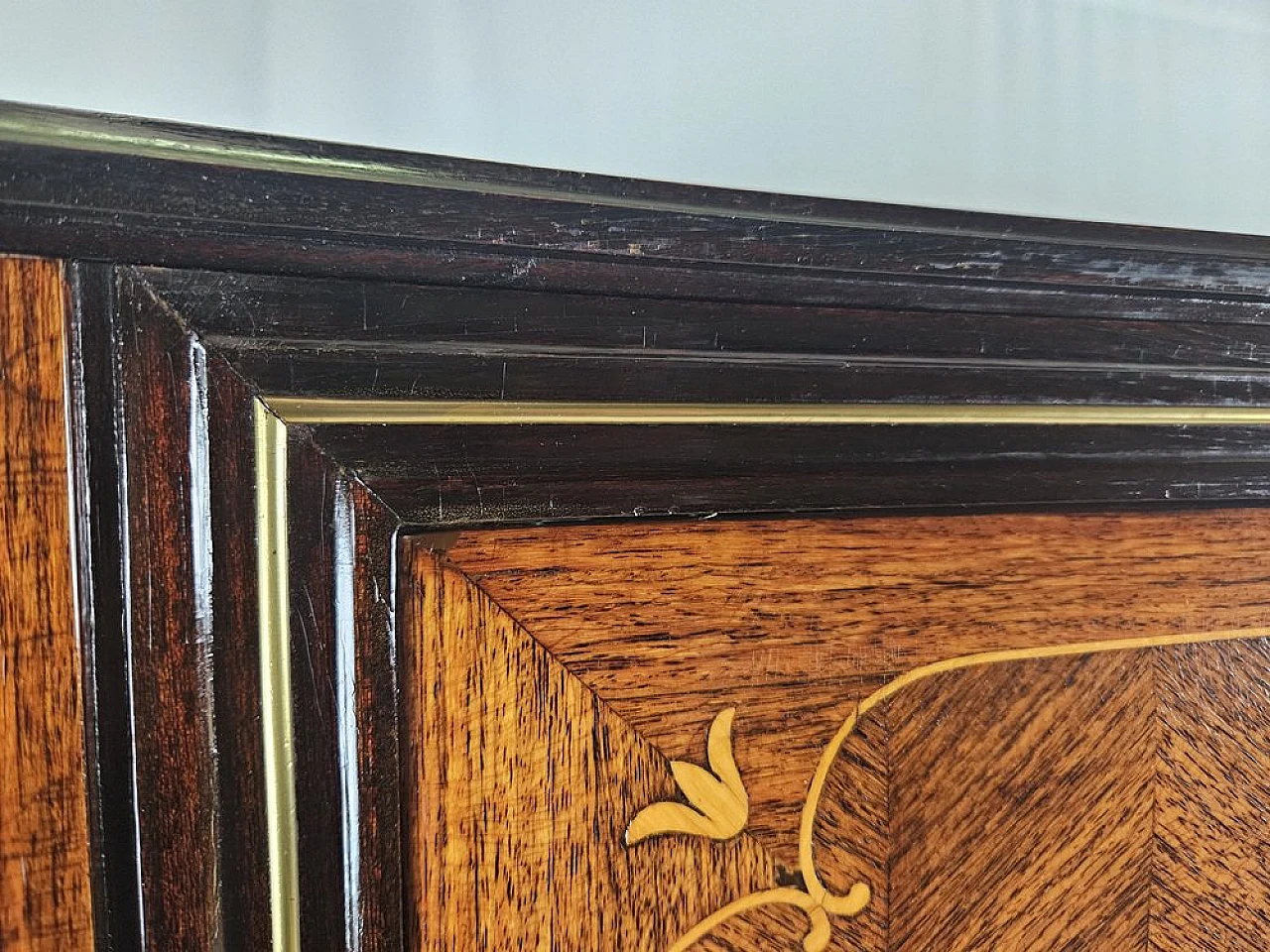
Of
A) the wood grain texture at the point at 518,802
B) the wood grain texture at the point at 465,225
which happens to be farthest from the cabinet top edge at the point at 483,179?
the wood grain texture at the point at 518,802

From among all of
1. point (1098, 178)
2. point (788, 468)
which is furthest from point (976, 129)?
point (788, 468)

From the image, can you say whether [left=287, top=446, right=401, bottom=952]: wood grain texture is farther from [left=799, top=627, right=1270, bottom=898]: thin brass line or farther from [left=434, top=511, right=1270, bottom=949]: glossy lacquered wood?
[left=799, top=627, right=1270, bottom=898]: thin brass line

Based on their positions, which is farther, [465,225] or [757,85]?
[757,85]

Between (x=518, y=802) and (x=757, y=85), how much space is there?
348mm

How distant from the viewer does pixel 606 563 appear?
0.98ft

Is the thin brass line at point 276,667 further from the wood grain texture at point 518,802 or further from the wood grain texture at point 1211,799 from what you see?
the wood grain texture at point 1211,799

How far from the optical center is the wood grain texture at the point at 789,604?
299 mm

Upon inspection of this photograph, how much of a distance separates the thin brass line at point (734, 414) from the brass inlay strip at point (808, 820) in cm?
9

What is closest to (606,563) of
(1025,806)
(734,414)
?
(734,414)

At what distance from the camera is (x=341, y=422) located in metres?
0.27

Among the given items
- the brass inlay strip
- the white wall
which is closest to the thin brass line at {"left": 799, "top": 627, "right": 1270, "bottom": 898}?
the brass inlay strip

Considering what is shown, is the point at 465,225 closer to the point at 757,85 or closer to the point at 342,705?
the point at 342,705

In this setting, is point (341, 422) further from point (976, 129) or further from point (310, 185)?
point (976, 129)

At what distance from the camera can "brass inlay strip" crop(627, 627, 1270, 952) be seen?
0.31 metres
